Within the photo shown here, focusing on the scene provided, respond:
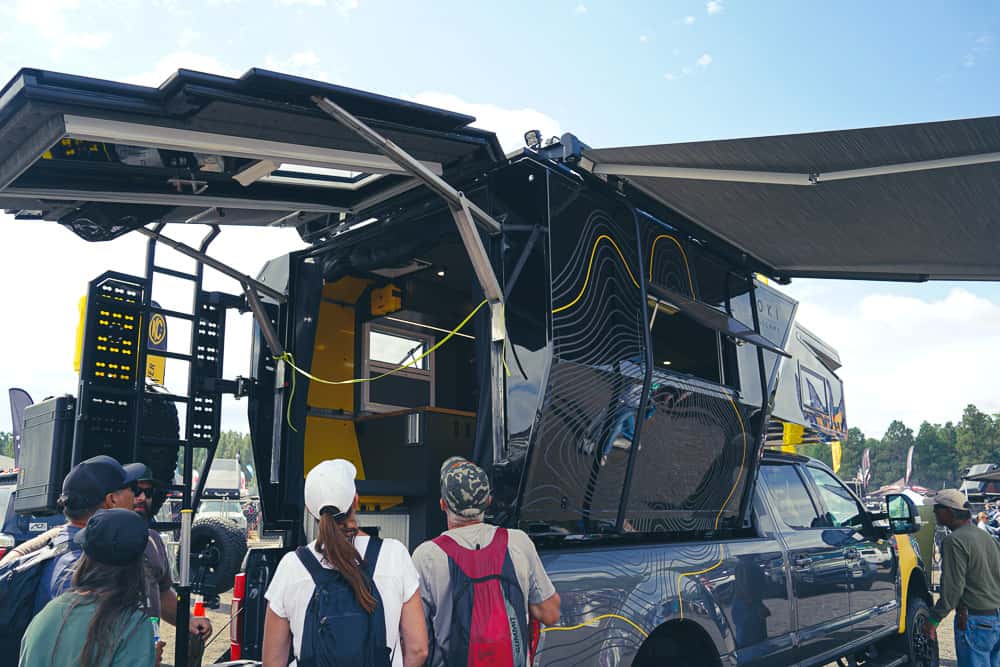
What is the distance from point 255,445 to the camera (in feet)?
15.0

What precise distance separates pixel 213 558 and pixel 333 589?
276cm

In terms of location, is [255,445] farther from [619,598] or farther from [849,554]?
[849,554]

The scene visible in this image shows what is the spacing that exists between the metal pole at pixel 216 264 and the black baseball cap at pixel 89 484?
137cm

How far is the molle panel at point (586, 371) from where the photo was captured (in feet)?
11.6

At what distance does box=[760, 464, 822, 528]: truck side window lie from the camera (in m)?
5.25

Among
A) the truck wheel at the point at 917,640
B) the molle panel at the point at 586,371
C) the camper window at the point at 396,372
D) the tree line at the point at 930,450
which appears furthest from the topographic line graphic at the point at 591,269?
the tree line at the point at 930,450

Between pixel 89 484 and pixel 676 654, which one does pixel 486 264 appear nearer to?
pixel 89 484

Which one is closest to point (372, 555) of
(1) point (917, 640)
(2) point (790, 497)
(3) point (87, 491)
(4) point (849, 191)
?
(3) point (87, 491)

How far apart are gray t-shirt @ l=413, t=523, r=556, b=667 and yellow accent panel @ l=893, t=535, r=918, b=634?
4578 millimetres

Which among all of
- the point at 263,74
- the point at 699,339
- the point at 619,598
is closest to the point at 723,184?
the point at 699,339

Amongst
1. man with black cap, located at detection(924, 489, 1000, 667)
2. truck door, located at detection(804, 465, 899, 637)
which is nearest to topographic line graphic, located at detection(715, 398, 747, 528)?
truck door, located at detection(804, 465, 899, 637)

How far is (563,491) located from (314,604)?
1569 millimetres

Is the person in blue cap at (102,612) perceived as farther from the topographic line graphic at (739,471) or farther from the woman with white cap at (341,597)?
the topographic line graphic at (739,471)

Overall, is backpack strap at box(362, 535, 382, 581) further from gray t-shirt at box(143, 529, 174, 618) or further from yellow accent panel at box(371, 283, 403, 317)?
yellow accent panel at box(371, 283, 403, 317)
